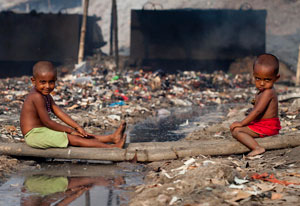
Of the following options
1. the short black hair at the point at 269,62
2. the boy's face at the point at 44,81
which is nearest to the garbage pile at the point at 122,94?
the boy's face at the point at 44,81

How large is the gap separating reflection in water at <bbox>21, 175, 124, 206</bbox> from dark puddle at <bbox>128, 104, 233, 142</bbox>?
8.47 feet

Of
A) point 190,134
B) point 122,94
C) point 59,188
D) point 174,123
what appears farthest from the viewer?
point 122,94

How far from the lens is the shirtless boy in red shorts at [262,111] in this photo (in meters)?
4.94

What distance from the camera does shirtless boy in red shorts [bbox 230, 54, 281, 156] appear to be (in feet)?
16.2

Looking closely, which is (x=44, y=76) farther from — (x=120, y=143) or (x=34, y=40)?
(x=34, y=40)

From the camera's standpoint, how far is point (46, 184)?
4027 mm

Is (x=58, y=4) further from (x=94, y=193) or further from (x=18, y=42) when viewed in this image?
(x=94, y=193)

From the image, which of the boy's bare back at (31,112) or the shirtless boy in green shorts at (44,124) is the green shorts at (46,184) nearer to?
the shirtless boy in green shorts at (44,124)

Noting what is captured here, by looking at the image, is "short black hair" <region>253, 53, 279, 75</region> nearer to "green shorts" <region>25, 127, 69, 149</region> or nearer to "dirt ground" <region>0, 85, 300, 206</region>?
"dirt ground" <region>0, 85, 300, 206</region>

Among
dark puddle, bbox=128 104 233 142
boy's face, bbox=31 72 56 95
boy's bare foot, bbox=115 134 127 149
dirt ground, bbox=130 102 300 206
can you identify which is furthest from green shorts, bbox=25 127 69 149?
dark puddle, bbox=128 104 233 142

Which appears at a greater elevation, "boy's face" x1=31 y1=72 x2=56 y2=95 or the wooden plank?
"boy's face" x1=31 y1=72 x2=56 y2=95

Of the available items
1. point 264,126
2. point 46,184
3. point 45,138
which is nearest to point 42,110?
point 45,138

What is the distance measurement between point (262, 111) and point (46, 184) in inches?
101

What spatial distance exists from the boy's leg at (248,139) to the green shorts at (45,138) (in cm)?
197
